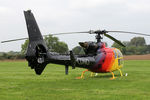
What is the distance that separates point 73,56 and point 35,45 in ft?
7.56

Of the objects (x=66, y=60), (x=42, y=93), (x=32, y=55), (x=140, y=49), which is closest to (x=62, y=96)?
(x=42, y=93)

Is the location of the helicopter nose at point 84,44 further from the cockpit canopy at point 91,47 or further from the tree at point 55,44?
the tree at point 55,44

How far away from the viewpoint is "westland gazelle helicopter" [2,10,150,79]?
44.8 ft

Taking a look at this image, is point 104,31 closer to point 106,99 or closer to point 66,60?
point 66,60

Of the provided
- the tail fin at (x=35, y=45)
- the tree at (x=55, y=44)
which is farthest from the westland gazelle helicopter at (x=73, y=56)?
the tree at (x=55, y=44)

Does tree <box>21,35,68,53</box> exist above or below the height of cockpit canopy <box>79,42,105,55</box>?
below

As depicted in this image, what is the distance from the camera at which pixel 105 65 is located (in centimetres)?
1859

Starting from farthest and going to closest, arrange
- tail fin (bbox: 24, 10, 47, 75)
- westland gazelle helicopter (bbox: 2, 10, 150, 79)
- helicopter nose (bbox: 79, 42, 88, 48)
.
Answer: helicopter nose (bbox: 79, 42, 88, 48) < westland gazelle helicopter (bbox: 2, 10, 150, 79) < tail fin (bbox: 24, 10, 47, 75)

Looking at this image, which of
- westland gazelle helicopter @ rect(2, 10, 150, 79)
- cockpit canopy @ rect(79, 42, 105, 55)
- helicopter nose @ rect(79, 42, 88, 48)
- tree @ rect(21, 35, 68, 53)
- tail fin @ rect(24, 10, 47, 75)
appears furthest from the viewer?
tree @ rect(21, 35, 68, 53)

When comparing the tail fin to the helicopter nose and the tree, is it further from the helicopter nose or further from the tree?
the tree

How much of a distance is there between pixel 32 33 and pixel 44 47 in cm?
108

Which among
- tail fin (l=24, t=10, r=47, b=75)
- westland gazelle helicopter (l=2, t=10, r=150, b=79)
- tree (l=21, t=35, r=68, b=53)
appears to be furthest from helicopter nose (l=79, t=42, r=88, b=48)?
tree (l=21, t=35, r=68, b=53)

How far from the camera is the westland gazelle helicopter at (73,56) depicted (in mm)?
13641

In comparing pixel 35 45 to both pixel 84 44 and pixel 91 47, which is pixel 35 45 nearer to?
pixel 84 44
